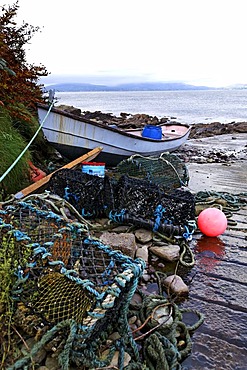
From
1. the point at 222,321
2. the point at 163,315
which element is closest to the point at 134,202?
the point at 163,315

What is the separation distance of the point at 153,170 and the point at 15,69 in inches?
131

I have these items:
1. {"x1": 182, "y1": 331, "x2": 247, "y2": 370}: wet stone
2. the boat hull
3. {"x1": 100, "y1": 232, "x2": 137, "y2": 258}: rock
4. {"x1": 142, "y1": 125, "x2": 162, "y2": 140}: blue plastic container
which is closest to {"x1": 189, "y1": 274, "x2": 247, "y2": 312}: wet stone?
{"x1": 182, "y1": 331, "x2": 247, "y2": 370}: wet stone

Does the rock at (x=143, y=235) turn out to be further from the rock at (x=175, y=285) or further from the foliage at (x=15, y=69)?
the foliage at (x=15, y=69)

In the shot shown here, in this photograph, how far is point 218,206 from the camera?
5629 millimetres

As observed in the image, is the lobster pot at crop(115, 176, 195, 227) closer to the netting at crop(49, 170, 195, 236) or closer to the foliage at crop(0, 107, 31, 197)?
the netting at crop(49, 170, 195, 236)

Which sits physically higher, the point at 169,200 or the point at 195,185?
the point at 169,200

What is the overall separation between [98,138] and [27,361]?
251 inches

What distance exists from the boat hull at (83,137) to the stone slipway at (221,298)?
3.70m

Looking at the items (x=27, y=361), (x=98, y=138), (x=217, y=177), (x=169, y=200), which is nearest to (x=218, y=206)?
(x=169, y=200)

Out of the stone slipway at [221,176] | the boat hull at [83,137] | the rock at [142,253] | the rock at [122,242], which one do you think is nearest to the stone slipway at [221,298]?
the rock at [142,253]

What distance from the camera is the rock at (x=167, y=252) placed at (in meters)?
3.97

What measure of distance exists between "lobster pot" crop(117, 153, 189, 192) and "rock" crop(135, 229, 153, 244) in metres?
1.60

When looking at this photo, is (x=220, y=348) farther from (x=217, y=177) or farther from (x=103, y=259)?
(x=217, y=177)

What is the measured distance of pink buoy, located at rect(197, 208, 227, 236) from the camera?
4.58m
